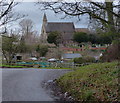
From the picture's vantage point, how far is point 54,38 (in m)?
36.4

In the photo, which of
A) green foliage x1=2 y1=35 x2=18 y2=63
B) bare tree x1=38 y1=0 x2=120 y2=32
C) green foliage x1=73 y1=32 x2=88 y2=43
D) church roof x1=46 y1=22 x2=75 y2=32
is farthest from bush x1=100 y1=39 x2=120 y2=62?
green foliage x1=2 y1=35 x2=18 y2=63

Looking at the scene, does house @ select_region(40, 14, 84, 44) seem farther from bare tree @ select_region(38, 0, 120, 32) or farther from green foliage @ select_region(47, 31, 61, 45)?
bare tree @ select_region(38, 0, 120, 32)

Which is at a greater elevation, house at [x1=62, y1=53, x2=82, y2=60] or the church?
the church

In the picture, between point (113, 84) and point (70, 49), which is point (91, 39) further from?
point (113, 84)

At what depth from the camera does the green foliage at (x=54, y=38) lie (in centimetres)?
3396

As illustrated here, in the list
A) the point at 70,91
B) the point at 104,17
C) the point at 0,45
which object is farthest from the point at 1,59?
the point at 70,91

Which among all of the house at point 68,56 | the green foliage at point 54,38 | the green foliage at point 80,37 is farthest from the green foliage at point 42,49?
the green foliage at point 80,37

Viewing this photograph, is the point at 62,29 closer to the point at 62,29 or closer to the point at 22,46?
the point at 62,29

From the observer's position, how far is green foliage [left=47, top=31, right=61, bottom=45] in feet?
111

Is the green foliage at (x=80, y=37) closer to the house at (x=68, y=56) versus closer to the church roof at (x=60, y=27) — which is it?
the church roof at (x=60, y=27)

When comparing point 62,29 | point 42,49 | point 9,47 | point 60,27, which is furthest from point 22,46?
point 62,29

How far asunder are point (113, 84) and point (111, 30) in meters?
3.97

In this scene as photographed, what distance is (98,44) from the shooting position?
31.5 m

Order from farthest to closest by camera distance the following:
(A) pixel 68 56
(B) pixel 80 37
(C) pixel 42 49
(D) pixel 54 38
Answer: (D) pixel 54 38 < (C) pixel 42 49 < (A) pixel 68 56 < (B) pixel 80 37
